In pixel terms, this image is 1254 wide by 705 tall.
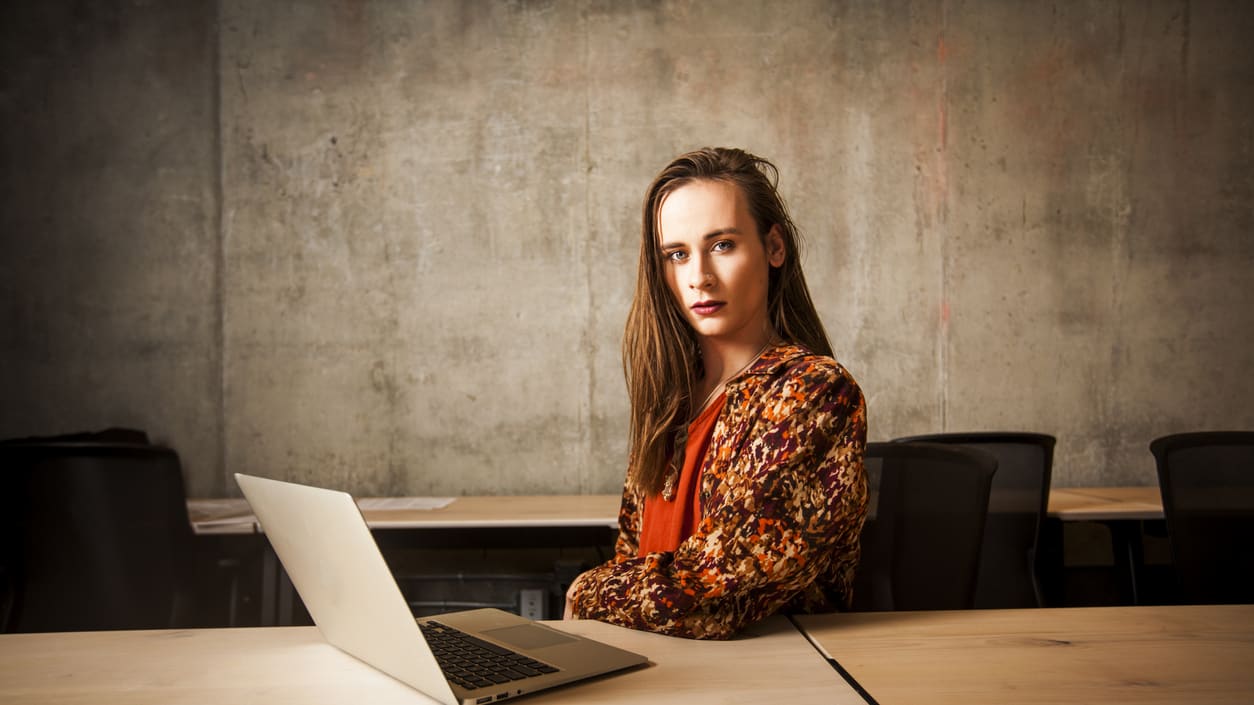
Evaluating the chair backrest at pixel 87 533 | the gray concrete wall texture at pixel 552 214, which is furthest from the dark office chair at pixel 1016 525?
the chair backrest at pixel 87 533

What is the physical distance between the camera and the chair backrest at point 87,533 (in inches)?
81.0

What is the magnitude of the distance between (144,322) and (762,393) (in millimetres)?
3186

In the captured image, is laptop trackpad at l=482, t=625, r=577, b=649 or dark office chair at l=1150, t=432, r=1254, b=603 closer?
laptop trackpad at l=482, t=625, r=577, b=649

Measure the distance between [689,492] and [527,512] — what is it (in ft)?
5.41

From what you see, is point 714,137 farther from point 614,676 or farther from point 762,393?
point 614,676

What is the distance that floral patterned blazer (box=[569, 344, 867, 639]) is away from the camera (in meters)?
1.03

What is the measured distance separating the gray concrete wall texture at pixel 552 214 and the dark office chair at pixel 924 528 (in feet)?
5.88

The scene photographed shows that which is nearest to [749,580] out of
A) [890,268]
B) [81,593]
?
[81,593]

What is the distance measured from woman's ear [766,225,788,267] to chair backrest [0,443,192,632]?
65.5 inches

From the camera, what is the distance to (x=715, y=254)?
1306mm

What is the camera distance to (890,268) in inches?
140

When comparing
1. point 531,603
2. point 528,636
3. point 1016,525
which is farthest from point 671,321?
point 531,603

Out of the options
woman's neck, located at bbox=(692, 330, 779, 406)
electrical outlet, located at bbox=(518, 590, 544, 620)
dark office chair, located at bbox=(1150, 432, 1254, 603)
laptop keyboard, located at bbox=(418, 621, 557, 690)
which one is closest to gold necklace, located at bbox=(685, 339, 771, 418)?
woman's neck, located at bbox=(692, 330, 779, 406)

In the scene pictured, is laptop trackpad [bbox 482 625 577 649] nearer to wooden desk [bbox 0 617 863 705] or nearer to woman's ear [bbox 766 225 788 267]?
wooden desk [bbox 0 617 863 705]
